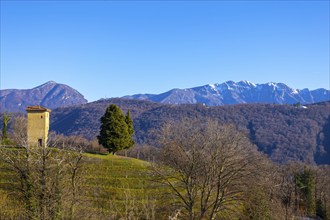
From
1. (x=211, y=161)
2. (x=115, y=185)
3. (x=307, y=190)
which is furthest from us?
(x=307, y=190)

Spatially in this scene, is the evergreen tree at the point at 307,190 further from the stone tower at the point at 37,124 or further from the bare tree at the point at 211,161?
the stone tower at the point at 37,124

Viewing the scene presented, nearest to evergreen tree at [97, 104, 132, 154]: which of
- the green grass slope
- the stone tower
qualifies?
the green grass slope

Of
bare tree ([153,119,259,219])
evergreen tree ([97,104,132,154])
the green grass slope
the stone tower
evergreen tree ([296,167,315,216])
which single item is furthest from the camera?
evergreen tree ([296,167,315,216])

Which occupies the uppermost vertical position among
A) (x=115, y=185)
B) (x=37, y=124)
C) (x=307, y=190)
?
(x=37, y=124)

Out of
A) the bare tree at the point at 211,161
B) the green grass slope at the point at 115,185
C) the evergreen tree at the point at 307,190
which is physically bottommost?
the evergreen tree at the point at 307,190

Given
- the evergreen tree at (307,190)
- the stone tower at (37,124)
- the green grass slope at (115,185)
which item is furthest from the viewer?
the evergreen tree at (307,190)

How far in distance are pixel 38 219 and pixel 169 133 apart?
1280cm

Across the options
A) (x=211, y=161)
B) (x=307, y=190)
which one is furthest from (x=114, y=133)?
(x=307, y=190)

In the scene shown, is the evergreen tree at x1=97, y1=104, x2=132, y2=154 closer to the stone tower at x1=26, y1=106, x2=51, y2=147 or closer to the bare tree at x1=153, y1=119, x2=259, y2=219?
the stone tower at x1=26, y1=106, x2=51, y2=147

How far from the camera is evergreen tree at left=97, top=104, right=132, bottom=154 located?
163 ft

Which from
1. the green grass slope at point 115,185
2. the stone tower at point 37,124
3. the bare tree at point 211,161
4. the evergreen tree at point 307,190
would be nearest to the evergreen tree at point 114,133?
the green grass slope at point 115,185

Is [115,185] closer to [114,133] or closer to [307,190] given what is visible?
[114,133]

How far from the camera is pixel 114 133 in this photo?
4991 cm

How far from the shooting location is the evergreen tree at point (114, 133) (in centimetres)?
4962
